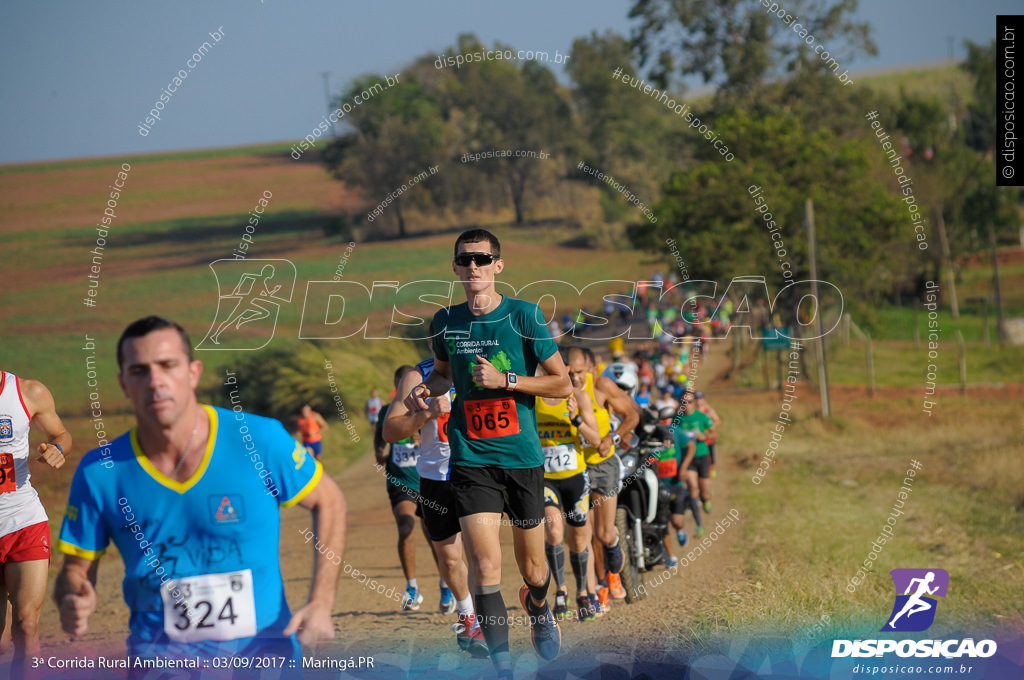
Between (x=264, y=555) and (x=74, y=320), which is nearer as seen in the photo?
(x=264, y=555)

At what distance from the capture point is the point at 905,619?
23.3 ft

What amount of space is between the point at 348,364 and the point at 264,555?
60.7 ft

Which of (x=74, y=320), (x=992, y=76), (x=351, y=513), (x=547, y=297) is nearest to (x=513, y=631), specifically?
(x=547, y=297)

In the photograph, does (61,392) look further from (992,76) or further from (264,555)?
(992,76)

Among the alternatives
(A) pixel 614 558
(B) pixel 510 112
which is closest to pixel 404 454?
(A) pixel 614 558

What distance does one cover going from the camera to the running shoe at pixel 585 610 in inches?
295

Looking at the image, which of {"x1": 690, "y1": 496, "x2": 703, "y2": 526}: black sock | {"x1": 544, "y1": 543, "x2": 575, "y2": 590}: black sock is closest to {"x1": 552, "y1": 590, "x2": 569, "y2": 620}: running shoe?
{"x1": 544, "y1": 543, "x2": 575, "y2": 590}: black sock

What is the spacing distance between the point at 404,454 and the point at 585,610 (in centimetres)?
190

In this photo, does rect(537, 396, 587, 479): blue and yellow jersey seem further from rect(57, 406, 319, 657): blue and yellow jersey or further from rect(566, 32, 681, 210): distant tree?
rect(566, 32, 681, 210): distant tree

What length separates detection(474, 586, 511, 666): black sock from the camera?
540 cm

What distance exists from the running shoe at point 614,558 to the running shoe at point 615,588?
4.1 inches

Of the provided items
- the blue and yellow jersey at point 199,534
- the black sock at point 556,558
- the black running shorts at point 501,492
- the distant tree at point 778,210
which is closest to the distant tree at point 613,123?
the distant tree at point 778,210

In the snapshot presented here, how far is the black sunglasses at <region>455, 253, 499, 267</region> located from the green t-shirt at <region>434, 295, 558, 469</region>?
248 mm

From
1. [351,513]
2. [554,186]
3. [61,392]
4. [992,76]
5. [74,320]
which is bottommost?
[351,513]
